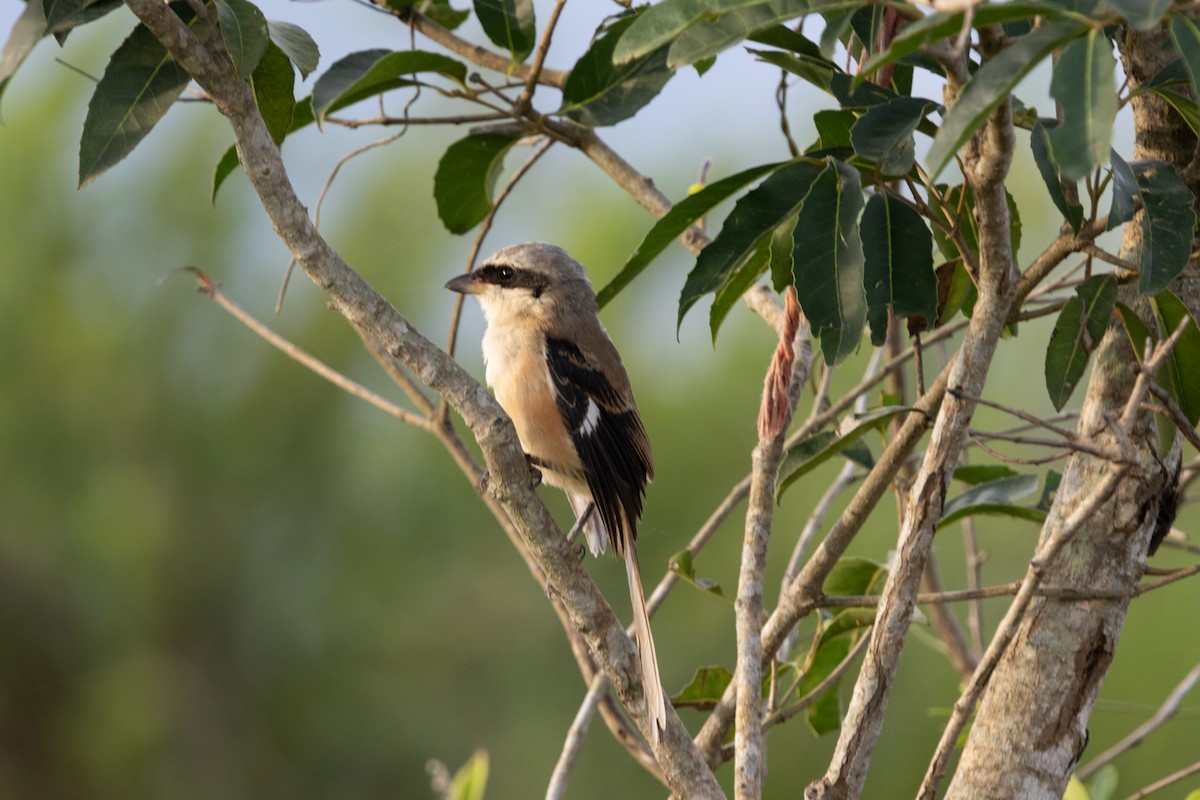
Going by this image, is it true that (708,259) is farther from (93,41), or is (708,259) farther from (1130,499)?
(93,41)

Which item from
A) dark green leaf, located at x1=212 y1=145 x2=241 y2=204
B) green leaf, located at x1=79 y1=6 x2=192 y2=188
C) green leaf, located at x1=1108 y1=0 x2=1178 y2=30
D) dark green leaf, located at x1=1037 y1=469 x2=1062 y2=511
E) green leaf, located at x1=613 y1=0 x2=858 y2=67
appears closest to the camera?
green leaf, located at x1=1108 y1=0 x2=1178 y2=30

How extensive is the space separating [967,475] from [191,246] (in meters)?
6.09

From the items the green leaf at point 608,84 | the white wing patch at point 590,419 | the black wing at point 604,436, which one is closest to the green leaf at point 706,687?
the black wing at point 604,436

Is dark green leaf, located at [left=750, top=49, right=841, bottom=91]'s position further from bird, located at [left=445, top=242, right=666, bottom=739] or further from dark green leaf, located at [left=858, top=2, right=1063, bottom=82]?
bird, located at [left=445, top=242, right=666, bottom=739]

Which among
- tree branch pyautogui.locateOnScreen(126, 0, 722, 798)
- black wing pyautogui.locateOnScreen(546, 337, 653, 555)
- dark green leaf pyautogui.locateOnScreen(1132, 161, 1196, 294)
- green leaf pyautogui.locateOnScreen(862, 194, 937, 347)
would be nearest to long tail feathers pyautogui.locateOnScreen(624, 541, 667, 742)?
tree branch pyautogui.locateOnScreen(126, 0, 722, 798)

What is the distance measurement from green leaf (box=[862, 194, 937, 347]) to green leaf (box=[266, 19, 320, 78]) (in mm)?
770

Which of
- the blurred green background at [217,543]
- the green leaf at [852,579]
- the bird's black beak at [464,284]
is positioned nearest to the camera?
the green leaf at [852,579]

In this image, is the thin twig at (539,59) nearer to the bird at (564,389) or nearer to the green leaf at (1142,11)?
the bird at (564,389)

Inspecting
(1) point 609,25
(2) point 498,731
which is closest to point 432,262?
(2) point 498,731

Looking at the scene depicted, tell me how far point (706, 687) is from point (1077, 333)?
3.19 ft

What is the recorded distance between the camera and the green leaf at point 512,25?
196 centimetres

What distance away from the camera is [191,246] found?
7.18 meters

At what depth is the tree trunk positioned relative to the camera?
162cm

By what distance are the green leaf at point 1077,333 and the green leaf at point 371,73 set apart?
1034 millimetres
